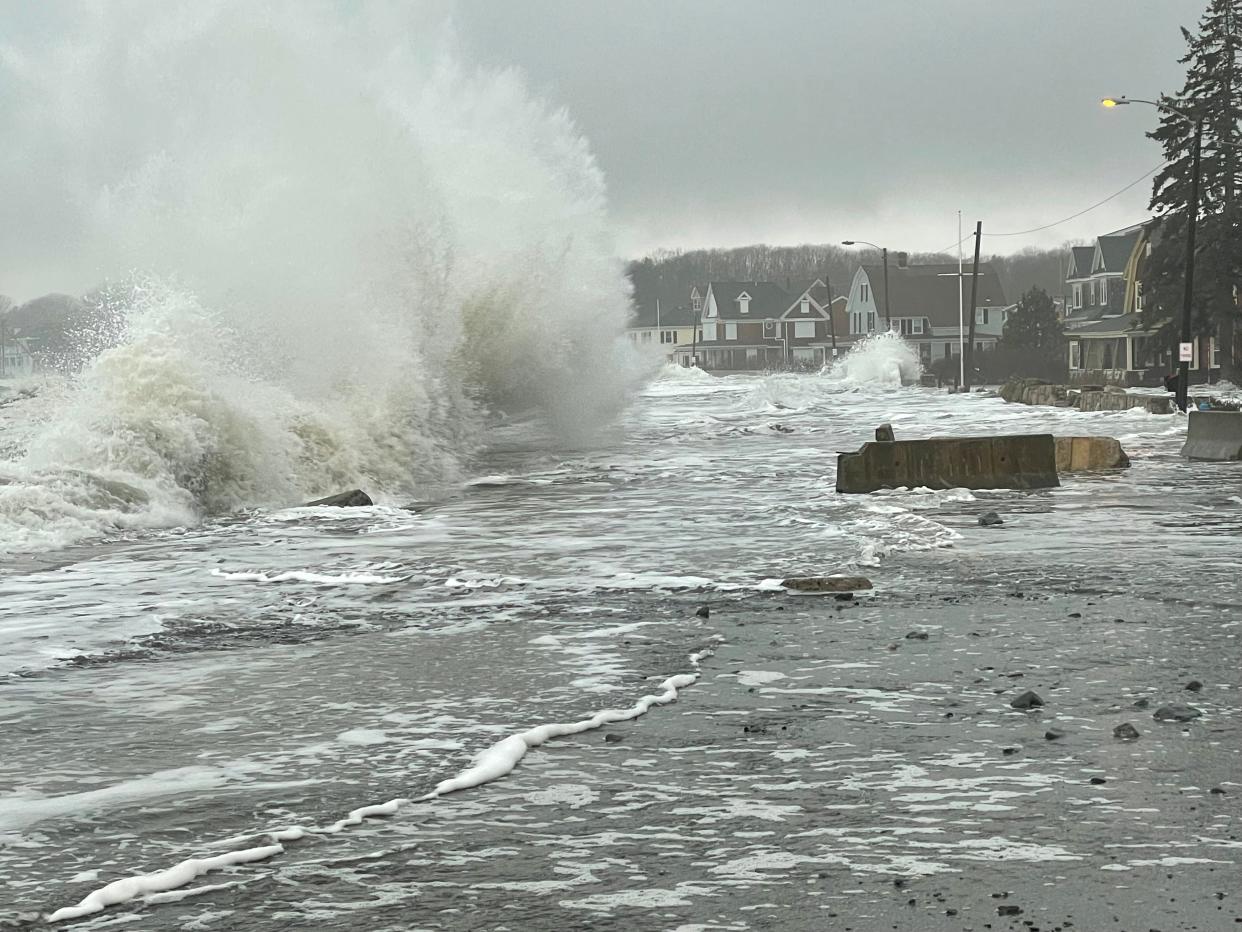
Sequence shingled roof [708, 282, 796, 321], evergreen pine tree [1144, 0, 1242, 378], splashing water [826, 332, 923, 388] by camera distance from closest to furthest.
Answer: evergreen pine tree [1144, 0, 1242, 378] → splashing water [826, 332, 923, 388] → shingled roof [708, 282, 796, 321]

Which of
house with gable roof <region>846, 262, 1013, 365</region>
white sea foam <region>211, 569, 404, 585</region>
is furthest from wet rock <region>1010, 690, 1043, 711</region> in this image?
house with gable roof <region>846, 262, 1013, 365</region>

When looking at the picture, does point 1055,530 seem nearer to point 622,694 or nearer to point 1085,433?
point 622,694

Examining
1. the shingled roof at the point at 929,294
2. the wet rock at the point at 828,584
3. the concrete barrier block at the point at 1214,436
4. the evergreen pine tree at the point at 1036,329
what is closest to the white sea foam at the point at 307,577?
the wet rock at the point at 828,584

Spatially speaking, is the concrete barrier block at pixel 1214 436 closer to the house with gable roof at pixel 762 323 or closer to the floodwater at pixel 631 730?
the floodwater at pixel 631 730

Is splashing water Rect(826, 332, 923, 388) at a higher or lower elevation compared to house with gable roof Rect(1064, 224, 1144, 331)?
lower

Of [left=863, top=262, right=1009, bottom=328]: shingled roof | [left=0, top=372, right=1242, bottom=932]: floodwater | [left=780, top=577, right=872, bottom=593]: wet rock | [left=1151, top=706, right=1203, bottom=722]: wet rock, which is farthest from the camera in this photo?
[left=863, top=262, right=1009, bottom=328]: shingled roof

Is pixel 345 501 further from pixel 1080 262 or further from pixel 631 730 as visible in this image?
pixel 1080 262

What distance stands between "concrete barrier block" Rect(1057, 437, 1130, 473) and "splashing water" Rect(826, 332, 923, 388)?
64129 millimetres

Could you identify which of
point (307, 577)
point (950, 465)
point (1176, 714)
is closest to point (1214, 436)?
point (950, 465)

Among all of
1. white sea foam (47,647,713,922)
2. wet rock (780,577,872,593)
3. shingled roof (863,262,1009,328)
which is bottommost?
wet rock (780,577,872,593)

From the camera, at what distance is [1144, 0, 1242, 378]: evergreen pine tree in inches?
2457

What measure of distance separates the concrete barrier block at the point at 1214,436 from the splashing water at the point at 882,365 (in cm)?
6097

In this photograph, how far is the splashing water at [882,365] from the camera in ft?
304

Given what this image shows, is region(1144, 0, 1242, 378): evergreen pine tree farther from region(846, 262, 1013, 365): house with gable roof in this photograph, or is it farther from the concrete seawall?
region(846, 262, 1013, 365): house with gable roof
